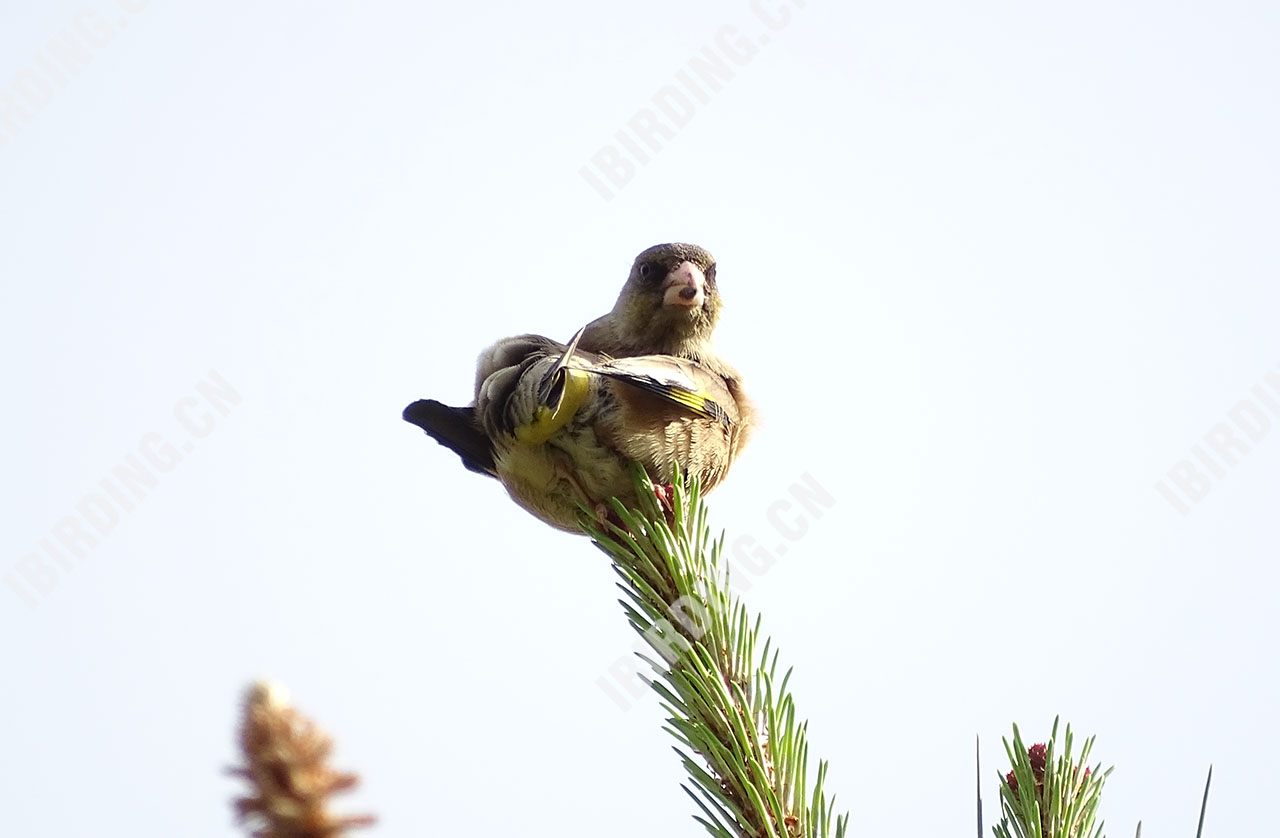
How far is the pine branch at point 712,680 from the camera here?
2156mm

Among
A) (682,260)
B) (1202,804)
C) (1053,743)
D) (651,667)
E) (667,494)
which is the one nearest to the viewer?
(1202,804)

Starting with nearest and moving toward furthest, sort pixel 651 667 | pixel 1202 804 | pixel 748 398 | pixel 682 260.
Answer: pixel 1202 804
pixel 651 667
pixel 748 398
pixel 682 260

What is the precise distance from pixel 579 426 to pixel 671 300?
1015 millimetres

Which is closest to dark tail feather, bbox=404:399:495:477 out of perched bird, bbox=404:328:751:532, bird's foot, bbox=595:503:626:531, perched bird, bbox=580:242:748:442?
perched bird, bbox=404:328:751:532

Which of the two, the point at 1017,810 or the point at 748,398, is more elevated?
the point at 748,398

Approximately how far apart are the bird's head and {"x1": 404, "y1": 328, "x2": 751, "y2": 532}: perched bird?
63cm

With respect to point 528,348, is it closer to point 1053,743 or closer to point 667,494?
point 667,494

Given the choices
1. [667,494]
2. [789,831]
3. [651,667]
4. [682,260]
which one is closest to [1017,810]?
[789,831]

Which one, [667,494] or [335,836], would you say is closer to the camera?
[335,836]

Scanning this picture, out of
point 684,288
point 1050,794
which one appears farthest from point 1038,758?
point 684,288

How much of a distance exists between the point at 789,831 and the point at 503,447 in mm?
1663

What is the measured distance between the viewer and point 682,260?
4.31 meters

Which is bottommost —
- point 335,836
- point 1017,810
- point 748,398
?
point 1017,810

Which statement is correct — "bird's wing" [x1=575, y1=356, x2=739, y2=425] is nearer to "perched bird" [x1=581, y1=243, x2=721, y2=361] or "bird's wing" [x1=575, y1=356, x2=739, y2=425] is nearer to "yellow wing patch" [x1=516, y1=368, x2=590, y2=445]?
"yellow wing patch" [x1=516, y1=368, x2=590, y2=445]
